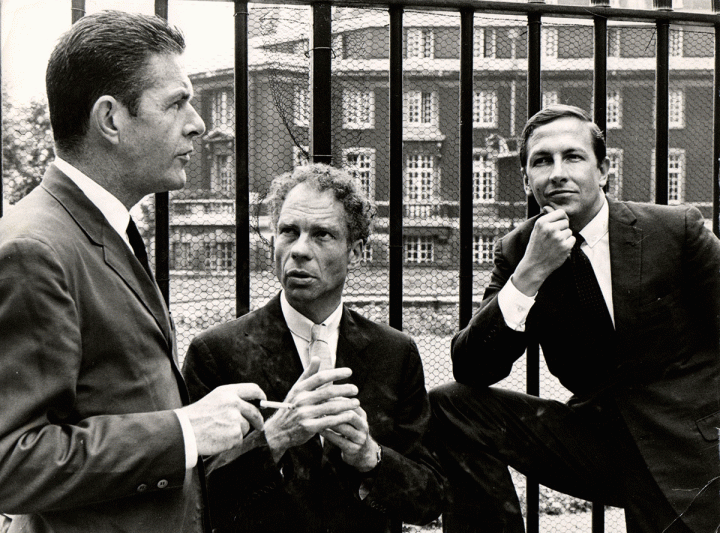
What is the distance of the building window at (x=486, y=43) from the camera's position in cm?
370

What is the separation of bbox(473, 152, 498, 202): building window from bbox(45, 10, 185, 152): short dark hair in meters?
2.06

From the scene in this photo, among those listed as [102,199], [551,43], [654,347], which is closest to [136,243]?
[102,199]

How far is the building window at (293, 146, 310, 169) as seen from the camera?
300cm

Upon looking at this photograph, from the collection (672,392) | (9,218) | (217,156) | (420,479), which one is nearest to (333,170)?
(217,156)

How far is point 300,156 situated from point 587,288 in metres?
1.24

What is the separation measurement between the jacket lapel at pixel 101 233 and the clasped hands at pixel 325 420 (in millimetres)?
571

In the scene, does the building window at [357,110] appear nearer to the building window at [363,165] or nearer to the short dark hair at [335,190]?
the building window at [363,165]

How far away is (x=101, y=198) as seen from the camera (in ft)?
6.30

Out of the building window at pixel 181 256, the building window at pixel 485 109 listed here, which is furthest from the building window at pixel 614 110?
the building window at pixel 181 256

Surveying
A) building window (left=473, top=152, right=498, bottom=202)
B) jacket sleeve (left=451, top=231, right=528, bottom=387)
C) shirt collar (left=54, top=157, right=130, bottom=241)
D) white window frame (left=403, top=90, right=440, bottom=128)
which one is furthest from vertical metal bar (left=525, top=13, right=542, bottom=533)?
shirt collar (left=54, top=157, right=130, bottom=241)

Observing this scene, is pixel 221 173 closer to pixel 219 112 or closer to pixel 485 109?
pixel 219 112

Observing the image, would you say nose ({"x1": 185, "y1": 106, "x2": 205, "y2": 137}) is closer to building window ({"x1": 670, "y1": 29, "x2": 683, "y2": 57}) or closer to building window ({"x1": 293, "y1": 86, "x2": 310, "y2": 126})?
building window ({"x1": 293, "y1": 86, "x2": 310, "y2": 126})

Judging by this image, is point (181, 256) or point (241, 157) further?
point (181, 256)

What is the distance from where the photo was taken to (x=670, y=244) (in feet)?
10.0
